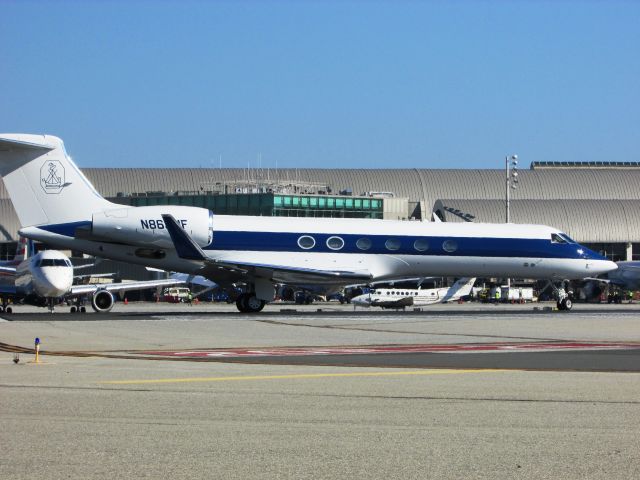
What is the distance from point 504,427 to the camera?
11.7 metres

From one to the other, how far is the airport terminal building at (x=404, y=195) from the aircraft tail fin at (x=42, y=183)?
56.4m

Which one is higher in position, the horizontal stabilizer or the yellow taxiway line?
the horizontal stabilizer

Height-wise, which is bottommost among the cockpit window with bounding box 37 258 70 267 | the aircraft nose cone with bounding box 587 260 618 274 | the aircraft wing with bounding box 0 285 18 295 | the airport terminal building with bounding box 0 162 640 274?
the aircraft wing with bounding box 0 285 18 295

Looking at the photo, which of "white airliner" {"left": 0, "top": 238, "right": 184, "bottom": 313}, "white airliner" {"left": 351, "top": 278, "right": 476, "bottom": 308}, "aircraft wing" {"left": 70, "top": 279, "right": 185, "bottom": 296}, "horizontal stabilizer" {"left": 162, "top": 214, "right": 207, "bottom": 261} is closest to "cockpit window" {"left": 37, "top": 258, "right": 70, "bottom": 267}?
"white airliner" {"left": 0, "top": 238, "right": 184, "bottom": 313}

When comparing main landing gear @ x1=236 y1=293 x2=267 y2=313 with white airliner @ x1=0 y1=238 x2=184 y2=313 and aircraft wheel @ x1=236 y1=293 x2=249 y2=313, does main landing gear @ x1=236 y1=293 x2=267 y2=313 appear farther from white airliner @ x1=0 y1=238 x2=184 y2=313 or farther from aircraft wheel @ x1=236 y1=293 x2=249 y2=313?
white airliner @ x1=0 y1=238 x2=184 y2=313

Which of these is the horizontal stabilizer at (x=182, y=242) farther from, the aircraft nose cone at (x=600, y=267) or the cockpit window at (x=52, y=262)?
the aircraft nose cone at (x=600, y=267)

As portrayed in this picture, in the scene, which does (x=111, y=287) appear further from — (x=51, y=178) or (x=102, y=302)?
(x=51, y=178)

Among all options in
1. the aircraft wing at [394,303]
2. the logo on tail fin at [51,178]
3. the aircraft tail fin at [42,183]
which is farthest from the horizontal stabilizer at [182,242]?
the aircraft wing at [394,303]

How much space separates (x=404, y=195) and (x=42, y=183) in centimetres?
7439

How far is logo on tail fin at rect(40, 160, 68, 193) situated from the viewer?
41.6 meters

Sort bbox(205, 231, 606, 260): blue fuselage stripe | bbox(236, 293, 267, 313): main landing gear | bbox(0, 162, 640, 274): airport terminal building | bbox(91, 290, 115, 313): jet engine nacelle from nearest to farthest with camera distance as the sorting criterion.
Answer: bbox(205, 231, 606, 260): blue fuselage stripe → bbox(236, 293, 267, 313): main landing gear → bbox(91, 290, 115, 313): jet engine nacelle → bbox(0, 162, 640, 274): airport terminal building

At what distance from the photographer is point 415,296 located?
68688 mm

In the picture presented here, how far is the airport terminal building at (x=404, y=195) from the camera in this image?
3986 inches

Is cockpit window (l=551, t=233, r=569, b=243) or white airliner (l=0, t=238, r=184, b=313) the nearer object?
white airliner (l=0, t=238, r=184, b=313)
